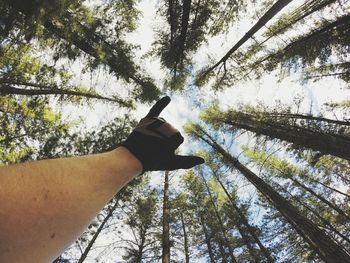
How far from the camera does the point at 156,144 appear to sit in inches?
71.7

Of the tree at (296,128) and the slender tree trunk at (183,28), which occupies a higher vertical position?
the slender tree trunk at (183,28)

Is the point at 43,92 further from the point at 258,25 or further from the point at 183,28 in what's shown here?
the point at 258,25

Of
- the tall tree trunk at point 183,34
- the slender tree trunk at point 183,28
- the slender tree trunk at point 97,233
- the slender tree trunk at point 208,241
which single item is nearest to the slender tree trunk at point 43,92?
the tall tree trunk at point 183,34

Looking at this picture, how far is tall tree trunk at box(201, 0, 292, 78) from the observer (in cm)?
690

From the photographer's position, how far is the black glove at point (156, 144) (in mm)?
1727

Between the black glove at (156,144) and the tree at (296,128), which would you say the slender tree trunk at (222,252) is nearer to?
the tree at (296,128)

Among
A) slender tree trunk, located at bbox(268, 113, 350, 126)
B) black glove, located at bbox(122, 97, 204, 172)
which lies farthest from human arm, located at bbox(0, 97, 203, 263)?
slender tree trunk, located at bbox(268, 113, 350, 126)

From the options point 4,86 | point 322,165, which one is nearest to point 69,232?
point 4,86

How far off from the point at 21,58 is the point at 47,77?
1.03 m

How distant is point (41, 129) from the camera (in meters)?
11.8

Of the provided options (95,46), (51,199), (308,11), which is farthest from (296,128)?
(51,199)

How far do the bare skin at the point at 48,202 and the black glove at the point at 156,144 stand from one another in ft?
1.02

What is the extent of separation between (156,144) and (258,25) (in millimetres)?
6944

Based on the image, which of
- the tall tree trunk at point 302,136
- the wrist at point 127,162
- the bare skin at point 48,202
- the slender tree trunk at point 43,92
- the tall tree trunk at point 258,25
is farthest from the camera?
the slender tree trunk at point 43,92
